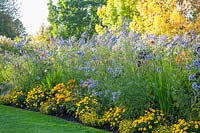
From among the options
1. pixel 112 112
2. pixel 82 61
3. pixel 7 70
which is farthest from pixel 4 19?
pixel 112 112

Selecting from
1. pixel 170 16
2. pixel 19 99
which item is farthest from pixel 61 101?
pixel 170 16

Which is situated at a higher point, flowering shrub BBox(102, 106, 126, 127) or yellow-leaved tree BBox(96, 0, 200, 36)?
yellow-leaved tree BBox(96, 0, 200, 36)

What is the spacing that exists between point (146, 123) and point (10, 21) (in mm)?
34051

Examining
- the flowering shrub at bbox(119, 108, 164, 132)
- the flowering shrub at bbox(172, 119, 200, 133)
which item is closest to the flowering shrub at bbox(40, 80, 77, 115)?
the flowering shrub at bbox(119, 108, 164, 132)

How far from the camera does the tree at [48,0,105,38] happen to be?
1651 inches

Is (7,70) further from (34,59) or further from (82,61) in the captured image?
(82,61)

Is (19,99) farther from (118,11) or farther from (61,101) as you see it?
(118,11)

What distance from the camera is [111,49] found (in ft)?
28.2

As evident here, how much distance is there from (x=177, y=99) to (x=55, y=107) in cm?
319

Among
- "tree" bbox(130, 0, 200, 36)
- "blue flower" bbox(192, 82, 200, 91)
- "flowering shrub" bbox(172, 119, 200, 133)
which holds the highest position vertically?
"tree" bbox(130, 0, 200, 36)

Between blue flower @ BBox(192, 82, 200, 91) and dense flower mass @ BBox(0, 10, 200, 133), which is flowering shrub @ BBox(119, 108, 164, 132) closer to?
dense flower mass @ BBox(0, 10, 200, 133)

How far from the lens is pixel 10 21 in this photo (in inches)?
1529

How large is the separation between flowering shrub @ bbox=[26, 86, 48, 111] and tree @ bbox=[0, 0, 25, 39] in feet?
96.9

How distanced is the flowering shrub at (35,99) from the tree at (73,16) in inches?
1258
